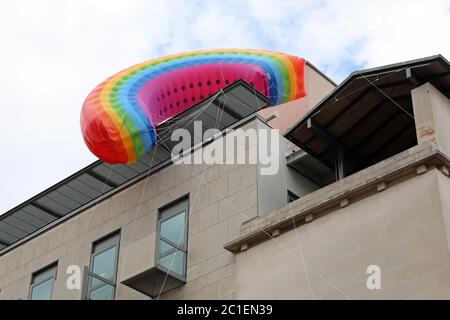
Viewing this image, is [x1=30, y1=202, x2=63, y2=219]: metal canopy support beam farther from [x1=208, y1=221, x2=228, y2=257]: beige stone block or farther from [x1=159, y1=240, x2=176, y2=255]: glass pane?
[x1=208, y1=221, x2=228, y2=257]: beige stone block

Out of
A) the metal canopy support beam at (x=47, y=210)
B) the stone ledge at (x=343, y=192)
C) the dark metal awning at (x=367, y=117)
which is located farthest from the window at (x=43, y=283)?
the dark metal awning at (x=367, y=117)

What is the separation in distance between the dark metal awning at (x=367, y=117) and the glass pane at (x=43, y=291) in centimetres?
1003

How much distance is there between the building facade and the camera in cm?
2328

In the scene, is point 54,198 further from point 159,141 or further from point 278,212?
point 278,212

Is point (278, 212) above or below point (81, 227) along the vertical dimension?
below

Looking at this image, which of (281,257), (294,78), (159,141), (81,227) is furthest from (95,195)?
(281,257)

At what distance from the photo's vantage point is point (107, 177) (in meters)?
33.2

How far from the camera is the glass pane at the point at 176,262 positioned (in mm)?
28469

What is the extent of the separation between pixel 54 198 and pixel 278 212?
11.1 metres

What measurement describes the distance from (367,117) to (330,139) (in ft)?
4.02

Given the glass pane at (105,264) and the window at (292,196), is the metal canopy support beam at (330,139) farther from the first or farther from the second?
the glass pane at (105,264)

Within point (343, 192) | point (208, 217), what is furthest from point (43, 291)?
point (343, 192)

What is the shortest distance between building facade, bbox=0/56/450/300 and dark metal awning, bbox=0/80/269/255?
73 millimetres

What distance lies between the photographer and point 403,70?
2584cm
